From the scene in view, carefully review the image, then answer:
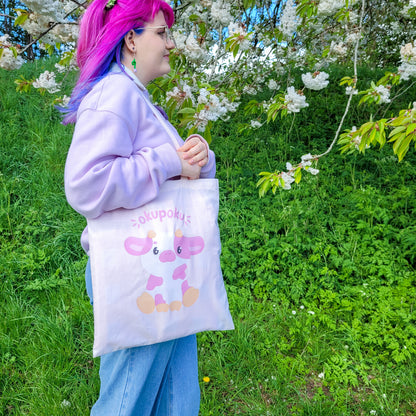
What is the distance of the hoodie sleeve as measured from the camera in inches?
36.5

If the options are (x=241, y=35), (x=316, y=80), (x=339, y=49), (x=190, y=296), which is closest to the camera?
(x=190, y=296)

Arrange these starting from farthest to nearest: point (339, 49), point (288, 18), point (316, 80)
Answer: point (339, 49) → point (288, 18) → point (316, 80)

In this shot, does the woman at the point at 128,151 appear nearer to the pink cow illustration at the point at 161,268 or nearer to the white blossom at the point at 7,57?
the pink cow illustration at the point at 161,268

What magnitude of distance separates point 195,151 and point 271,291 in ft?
5.81

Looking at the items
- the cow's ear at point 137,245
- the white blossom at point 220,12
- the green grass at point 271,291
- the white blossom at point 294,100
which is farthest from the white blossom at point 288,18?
the cow's ear at point 137,245

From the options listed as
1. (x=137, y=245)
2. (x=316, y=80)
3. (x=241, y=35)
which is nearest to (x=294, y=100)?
(x=316, y=80)

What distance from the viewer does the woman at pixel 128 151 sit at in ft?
3.08

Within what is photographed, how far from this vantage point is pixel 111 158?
37.8 inches

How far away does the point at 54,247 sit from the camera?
2916 millimetres

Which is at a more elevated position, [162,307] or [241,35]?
[241,35]

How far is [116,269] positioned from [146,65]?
1.92 ft

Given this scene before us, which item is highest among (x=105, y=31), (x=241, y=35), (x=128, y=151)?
(x=105, y=31)

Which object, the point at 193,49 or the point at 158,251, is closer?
the point at 158,251

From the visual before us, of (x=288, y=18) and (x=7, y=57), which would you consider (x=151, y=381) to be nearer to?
(x=7, y=57)
